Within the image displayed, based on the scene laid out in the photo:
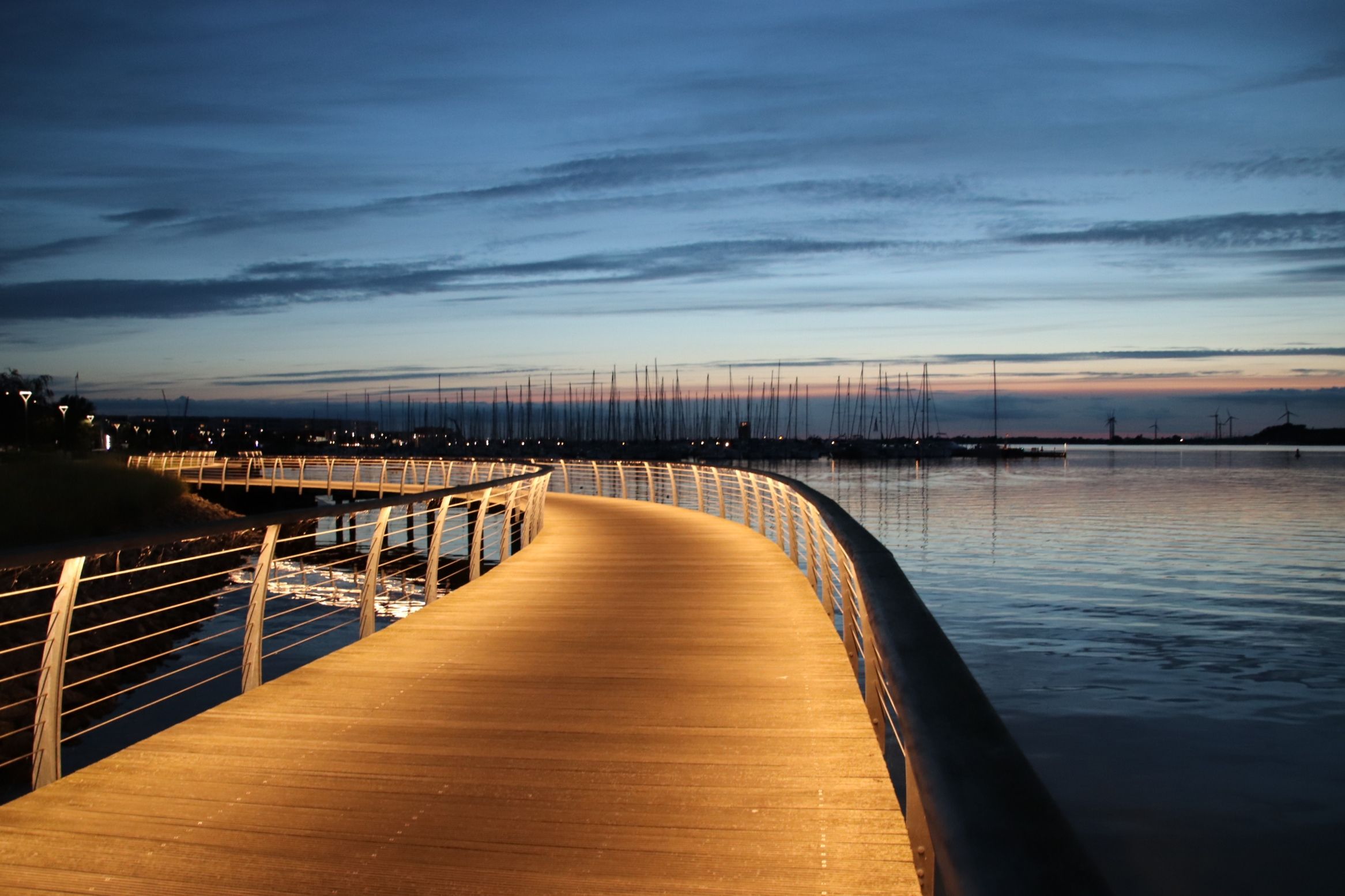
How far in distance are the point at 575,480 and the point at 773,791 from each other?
7961 cm

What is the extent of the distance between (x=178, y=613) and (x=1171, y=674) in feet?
55.2

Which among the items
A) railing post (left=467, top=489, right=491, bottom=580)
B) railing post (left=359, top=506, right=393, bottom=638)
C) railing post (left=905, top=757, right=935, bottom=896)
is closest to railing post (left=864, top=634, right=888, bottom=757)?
railing post (left=905, top=757, right=935, bottom=896)

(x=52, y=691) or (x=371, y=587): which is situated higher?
(x=52, y=691)

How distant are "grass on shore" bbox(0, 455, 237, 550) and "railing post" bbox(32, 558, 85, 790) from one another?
70.8ft

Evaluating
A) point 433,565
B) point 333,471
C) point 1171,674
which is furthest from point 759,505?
point 333,471

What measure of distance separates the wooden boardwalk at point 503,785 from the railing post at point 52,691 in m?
0.09

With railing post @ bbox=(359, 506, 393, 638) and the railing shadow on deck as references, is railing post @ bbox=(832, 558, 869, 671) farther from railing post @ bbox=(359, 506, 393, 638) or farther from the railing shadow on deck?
railing post @ bbox=(359, 506, 393, 638)

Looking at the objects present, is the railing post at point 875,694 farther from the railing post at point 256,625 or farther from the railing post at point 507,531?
the railing post at point 507,531

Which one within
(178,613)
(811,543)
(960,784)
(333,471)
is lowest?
(178,613)

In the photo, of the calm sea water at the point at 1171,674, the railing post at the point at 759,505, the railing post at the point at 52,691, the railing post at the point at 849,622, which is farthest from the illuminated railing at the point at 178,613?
the calm sea water at the point at 1171,674

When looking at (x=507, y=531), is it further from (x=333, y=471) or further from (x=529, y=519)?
(x=333, y=471)

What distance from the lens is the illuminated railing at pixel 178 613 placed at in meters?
4.09

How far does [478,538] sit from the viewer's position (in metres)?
12.1

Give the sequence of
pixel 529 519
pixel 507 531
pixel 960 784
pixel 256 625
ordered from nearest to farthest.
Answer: pixel 960 784 → pixel 256 625 → pixel 507 531 → pixel 529 519
